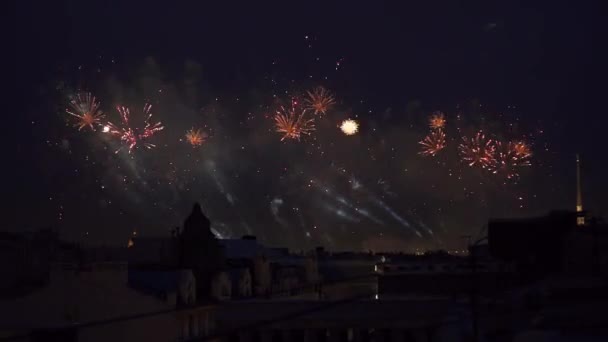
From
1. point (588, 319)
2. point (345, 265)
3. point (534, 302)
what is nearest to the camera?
point (588, 319)

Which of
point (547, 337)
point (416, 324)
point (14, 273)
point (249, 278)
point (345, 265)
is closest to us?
point (547, 337)

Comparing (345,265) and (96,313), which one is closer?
(96,313)

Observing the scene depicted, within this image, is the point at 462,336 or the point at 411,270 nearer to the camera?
the point at 462,336

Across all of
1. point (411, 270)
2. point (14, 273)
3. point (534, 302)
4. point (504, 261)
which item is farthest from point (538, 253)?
point (14, 273)

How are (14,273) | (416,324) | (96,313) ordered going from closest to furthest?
(96,313) → (416,324) → (14,273)

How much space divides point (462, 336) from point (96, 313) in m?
15.1

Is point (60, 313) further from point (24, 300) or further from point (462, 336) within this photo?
point (462, 336)

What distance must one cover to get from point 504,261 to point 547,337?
154 feet

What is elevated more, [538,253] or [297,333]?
[538,253]

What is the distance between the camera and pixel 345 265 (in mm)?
85625

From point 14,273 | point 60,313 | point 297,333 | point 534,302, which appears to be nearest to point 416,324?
point 297,333

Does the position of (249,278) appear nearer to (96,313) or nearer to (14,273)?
(14,273)

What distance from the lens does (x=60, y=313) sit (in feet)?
111

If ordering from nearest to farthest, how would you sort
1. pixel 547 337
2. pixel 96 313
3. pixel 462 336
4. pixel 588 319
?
pixel 547 337 < pixel 588 319 < pixel 462 336 < pixel 96 313
